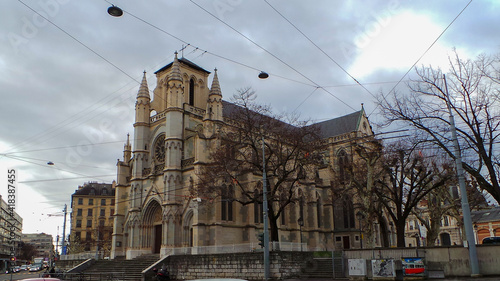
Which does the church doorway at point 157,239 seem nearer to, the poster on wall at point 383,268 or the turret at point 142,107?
the turret at point 142,107

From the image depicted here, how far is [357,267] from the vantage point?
863 inches

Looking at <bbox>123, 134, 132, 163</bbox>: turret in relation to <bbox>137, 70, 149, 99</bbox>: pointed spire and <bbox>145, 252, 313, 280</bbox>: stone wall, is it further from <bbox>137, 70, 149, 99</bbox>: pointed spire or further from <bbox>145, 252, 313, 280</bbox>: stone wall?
<bbox>145, 252, 313, 280</bbox>: stone wall

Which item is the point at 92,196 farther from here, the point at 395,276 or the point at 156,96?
the point at 395,276

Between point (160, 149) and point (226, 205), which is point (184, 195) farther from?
point (160, 149)

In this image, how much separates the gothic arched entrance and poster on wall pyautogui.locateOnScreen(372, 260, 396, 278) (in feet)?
80.4

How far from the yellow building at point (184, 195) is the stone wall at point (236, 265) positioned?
2.48 m

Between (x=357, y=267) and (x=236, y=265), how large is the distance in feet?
27.0

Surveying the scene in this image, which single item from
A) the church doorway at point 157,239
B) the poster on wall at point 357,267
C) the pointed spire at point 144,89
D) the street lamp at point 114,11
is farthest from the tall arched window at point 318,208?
the street lamp at point 114,11

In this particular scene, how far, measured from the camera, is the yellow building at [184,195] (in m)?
35.8

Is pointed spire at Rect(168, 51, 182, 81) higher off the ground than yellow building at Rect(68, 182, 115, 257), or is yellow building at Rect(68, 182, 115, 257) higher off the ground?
pointed spire at Rect(168, 51, 182, 81)

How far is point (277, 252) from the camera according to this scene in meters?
24.5

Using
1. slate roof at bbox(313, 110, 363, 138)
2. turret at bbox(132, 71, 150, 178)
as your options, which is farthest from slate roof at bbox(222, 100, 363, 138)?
turret at bbox(132, 71, 150, 178)

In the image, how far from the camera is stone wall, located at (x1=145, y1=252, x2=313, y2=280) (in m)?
24.4

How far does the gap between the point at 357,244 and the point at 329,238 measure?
10.7 ft
